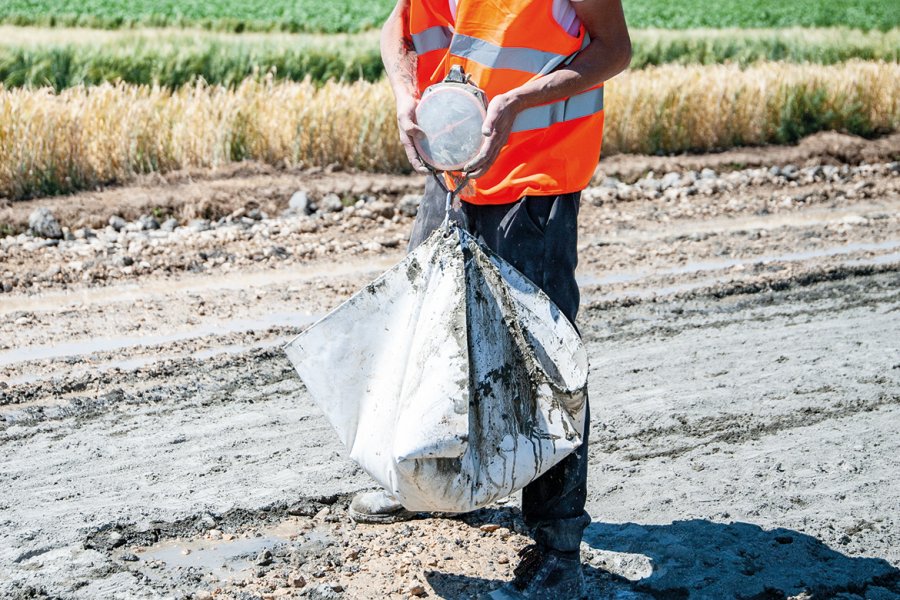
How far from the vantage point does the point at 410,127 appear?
2729 mm

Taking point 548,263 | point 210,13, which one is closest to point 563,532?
point 548,263

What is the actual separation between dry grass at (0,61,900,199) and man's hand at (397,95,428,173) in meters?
6.71

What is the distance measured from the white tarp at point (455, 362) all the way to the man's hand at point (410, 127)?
200 mm

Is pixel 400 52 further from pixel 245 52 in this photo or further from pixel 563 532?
pixel 245 52

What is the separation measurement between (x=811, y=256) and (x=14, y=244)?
573cm

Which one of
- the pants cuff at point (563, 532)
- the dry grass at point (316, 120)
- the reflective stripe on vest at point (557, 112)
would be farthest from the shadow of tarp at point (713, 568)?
the dry grass at point (316, 120)

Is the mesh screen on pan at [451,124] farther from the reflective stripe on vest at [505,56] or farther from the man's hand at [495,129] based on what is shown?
the reflective stripe on vest at [505,56]

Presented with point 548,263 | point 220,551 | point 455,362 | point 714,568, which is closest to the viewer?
point 455,362

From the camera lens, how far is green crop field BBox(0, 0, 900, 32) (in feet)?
65.0

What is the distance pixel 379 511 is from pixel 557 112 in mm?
1456

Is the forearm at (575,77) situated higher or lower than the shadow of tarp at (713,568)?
higher

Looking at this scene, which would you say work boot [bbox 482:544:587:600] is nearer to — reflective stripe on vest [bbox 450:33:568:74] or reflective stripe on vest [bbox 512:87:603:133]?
reflective stripe on vest [bbox 512:87:603:133]

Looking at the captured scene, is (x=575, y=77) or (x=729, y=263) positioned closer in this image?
(x=575, y=77)

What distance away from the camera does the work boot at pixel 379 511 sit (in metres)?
3.47
